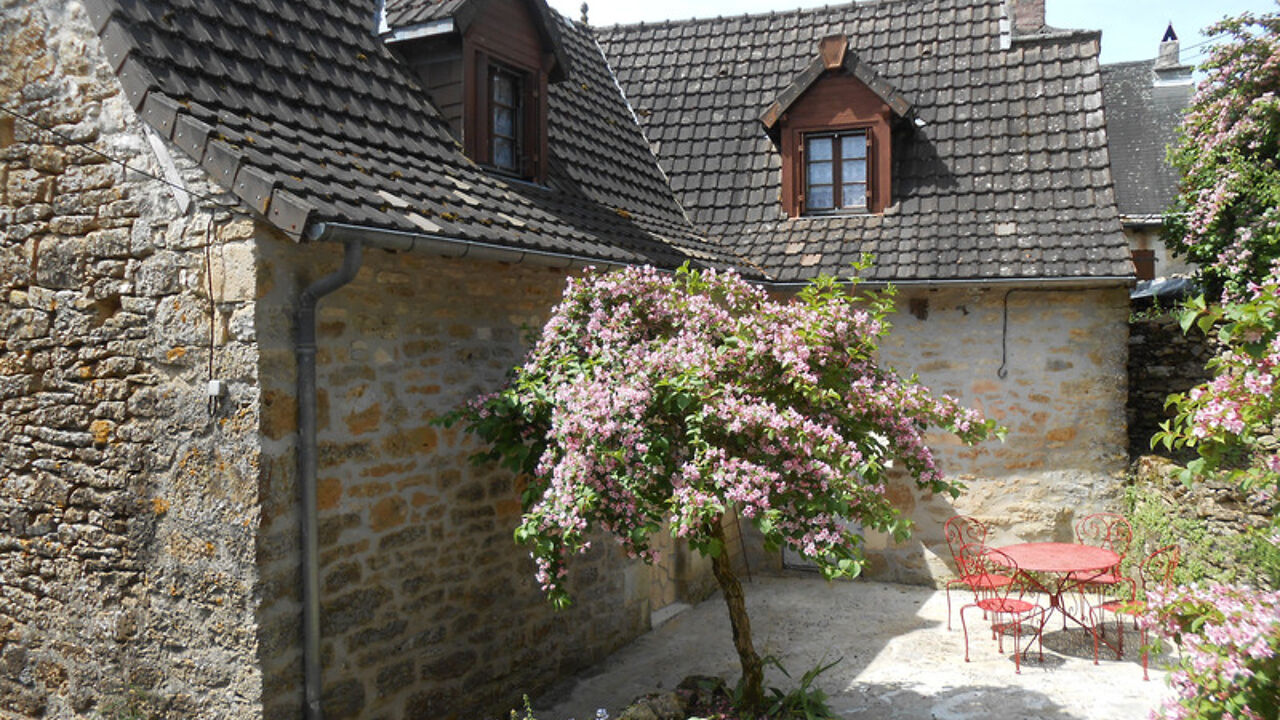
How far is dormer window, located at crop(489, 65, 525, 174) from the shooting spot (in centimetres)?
760

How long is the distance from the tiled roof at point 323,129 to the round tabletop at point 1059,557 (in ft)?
12.4

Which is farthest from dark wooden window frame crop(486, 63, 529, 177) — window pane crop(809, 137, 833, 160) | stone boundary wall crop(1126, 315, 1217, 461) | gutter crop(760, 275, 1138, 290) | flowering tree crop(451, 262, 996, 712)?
stone boundary wall crop(1126, 315, 1217, 461)

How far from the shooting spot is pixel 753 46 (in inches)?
465

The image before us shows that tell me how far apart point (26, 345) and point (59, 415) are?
500 millimetres

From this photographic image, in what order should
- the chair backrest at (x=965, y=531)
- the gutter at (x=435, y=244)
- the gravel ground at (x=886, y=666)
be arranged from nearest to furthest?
the gutter at (x=435, y=244), the gravel ground at (x=886, y=666), the chair backrest at (x=965, y=531)

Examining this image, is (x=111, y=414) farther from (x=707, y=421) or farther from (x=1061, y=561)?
(x=1061, y=561)

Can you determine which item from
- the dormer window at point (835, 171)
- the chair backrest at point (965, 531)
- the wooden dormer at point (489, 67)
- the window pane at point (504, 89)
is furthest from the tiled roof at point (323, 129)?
the chair backrest at point (965, 531)

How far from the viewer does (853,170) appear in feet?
33.3

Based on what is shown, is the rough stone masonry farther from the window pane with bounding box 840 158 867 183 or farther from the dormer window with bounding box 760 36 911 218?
the window pane with bounding box 840 158 867 183

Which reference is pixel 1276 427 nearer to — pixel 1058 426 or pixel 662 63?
pixel 1058 426

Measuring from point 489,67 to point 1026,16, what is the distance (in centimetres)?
695

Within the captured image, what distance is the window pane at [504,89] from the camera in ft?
25.1

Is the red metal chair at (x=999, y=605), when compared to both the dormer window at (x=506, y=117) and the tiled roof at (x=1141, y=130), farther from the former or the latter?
the tiled roof at (x=1141, y=130)

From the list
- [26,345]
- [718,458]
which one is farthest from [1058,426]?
[26,345]
